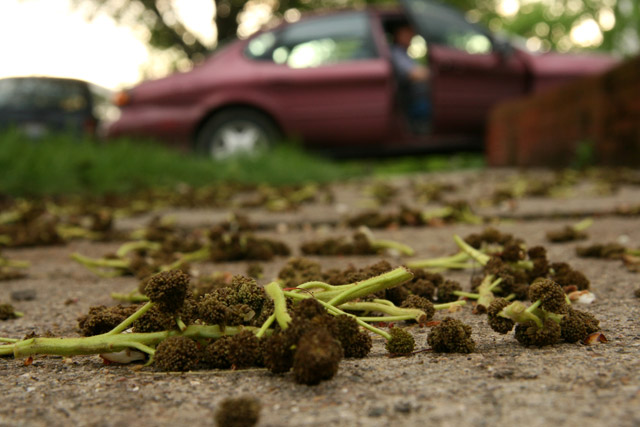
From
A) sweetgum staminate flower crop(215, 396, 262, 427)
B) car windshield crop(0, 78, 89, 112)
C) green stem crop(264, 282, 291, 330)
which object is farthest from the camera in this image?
car windshield crop(0, 78, 89, 112)

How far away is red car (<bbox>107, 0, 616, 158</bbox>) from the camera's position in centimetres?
676

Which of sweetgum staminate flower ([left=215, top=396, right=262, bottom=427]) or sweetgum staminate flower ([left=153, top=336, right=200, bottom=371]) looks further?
sweetgum staminate flower ([left=153, top=336, right=200, bottom=371])

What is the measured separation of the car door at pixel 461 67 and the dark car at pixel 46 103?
24.1ft

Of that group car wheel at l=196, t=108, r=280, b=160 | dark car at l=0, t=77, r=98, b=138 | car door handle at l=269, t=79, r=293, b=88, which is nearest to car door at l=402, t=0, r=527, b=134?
car door handle at l=269, t=79, r=293, b=88

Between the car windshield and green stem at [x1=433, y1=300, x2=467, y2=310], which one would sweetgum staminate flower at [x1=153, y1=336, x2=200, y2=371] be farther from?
the car windshield

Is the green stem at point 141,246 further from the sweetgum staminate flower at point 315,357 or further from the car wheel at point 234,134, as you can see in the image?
A: the car wheel at point 234,134

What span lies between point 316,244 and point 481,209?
1.38 metres

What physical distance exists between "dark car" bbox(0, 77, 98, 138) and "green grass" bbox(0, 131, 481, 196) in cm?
678

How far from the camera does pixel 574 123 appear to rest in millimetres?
5379

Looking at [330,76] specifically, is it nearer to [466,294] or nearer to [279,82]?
[279,82]

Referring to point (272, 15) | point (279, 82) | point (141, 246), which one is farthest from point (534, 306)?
point (272, 15)

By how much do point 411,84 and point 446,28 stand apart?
0.88 meters

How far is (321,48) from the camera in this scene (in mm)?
6898

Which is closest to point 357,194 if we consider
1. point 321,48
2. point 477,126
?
point 321,48
